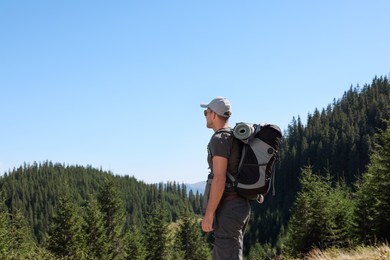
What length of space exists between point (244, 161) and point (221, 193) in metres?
0.55

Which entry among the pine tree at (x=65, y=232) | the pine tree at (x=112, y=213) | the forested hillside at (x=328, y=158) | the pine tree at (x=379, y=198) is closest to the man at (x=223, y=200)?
the pine tree at (x=379, y=198)

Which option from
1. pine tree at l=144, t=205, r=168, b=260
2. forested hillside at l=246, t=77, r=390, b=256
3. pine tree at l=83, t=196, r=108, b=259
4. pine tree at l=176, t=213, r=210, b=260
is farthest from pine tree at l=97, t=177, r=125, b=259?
forested hillside at l=246, t=77, r=390, b=256

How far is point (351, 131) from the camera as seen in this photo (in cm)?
18275

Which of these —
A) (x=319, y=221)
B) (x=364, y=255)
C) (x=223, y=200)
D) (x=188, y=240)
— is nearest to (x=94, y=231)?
(x=188, y=240)

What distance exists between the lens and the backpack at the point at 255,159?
5199 mm

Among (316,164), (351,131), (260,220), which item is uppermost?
(351,131)

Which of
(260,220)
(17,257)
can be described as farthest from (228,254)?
(260,220)

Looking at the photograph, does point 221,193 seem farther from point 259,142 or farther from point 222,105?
point 222,105

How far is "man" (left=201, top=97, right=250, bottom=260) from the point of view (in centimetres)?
512

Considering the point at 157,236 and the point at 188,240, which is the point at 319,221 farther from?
the point at 188,240

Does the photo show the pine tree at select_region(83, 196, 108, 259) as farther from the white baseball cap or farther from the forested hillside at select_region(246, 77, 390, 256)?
the forested hillside at select_region(246, 77, 390, 256)

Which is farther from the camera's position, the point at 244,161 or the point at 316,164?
the point at 316,164

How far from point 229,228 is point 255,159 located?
99 cm

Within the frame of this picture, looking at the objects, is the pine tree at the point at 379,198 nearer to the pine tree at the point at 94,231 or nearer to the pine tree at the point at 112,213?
the pine tree at the point at 94,231
